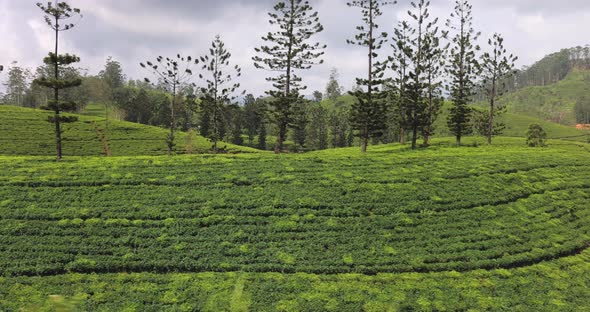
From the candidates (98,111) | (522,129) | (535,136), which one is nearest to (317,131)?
(535,136)

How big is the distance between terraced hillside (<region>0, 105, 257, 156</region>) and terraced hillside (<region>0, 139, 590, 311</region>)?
4927cm

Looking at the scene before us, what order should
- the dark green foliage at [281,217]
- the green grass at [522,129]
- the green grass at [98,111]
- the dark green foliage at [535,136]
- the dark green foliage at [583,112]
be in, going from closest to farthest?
the dark green foliage at [281,217] < the dark green foliage at [535,136] < the green grass at [98,111] < the green grass at [522,129] < the dark green foliage at [583,112]

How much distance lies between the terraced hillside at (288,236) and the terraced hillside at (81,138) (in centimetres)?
4927

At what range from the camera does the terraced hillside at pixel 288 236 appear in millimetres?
15839

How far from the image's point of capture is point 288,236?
19656 millimetres

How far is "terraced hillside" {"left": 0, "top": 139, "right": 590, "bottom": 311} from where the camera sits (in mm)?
15839

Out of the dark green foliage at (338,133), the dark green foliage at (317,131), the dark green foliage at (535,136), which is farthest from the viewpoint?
the dark green foliage at (338,133)

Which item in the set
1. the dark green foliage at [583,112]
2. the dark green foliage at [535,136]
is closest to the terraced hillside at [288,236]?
the dark green foliage at [535,136]

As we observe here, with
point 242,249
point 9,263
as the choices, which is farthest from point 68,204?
point 242,249

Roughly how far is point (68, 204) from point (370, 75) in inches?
1432

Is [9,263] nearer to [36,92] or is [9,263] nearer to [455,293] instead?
[455,293]

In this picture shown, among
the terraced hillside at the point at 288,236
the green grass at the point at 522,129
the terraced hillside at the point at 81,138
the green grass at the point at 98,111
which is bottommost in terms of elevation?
the terraced hillside at the point at 288,236

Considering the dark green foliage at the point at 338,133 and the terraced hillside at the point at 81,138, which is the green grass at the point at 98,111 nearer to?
the terraced hillside at the point at 81,138

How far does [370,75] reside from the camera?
47.2 m
